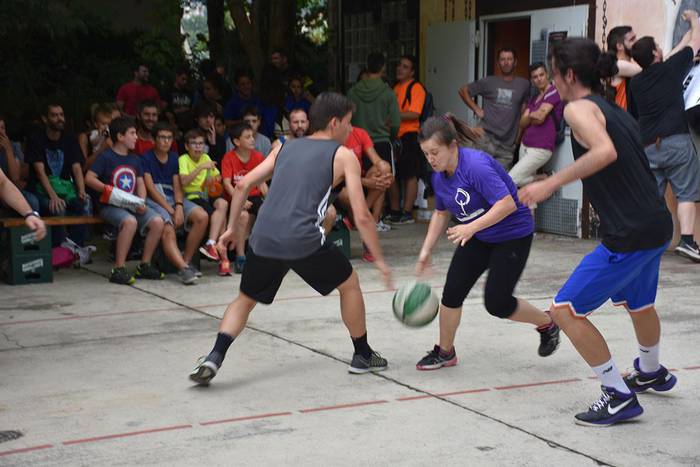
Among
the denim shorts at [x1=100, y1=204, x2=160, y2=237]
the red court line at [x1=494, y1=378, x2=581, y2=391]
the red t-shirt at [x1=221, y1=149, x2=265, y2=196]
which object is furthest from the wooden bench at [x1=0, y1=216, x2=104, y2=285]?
the red court line at [x1=494, y1=378, x2=581, y2=391]

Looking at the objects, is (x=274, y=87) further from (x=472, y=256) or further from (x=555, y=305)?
(x=555, y=305)

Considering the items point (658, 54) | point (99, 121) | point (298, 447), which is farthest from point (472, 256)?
point (99, 121)

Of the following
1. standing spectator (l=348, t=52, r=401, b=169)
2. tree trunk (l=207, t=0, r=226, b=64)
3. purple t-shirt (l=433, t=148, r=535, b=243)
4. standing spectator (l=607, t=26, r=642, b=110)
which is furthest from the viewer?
tree trunk (l=207, t=0, r=226, b=64)

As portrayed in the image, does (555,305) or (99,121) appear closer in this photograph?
(555,305)

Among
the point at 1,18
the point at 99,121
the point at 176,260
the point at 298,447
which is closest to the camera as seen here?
the point at 298,447

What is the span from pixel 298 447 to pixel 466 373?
1.63 m

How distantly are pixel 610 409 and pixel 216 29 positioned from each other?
1525 cm

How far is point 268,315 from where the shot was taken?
819cm

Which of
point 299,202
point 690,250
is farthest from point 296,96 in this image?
point 299,202

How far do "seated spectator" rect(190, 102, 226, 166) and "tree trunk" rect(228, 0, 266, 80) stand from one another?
218 inches

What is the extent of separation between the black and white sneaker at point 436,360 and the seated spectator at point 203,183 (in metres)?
3.74

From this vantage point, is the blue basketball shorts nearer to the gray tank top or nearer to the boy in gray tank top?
the boy in gray tank top

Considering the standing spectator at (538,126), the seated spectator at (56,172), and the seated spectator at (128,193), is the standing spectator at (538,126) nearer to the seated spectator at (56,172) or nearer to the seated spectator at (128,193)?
the seated spectator at (128,193)

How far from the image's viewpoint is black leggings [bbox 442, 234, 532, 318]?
619cm
